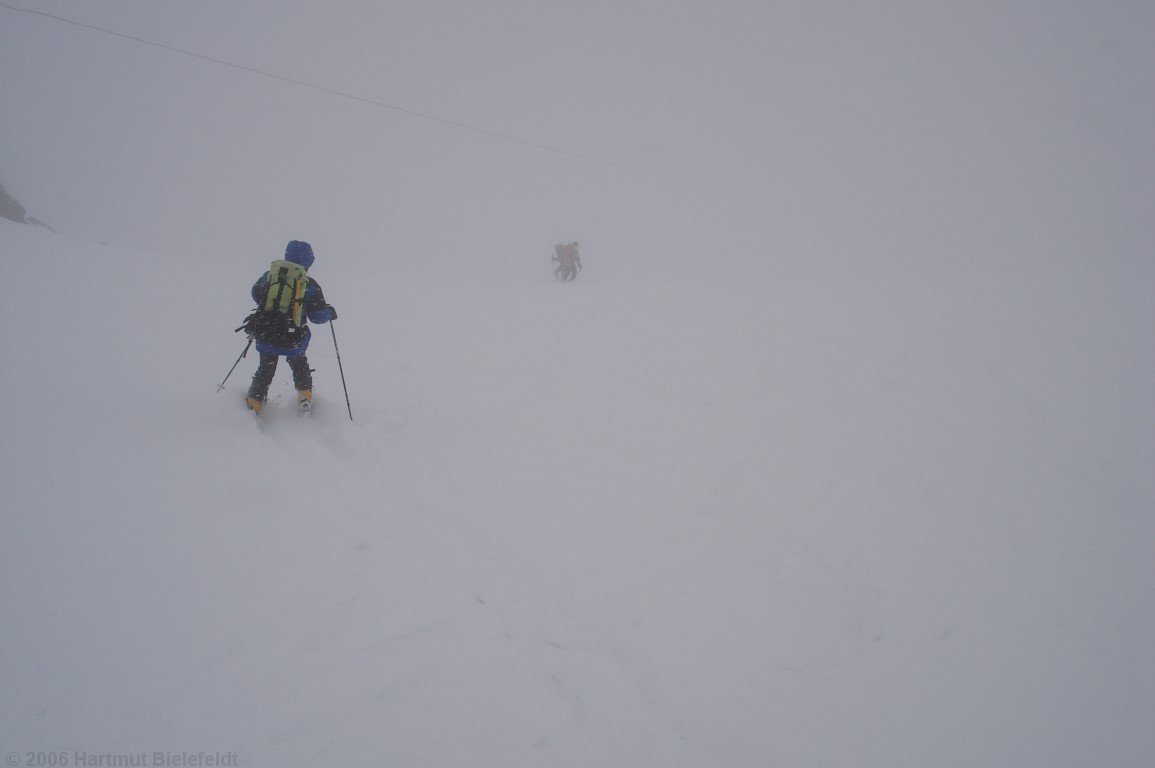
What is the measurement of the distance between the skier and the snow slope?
28.4 inches

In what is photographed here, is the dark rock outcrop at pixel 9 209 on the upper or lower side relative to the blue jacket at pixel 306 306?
upper

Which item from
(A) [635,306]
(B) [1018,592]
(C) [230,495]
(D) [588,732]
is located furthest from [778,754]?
(A) [635,306]

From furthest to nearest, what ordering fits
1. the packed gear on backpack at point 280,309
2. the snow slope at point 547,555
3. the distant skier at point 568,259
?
the distant skier at point 568,259
the packed gear on backpack at point 280,309
the snow slope at point 547,555

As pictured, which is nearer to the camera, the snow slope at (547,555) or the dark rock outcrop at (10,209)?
the snow slope at (547,555)

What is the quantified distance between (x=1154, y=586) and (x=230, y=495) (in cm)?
1145

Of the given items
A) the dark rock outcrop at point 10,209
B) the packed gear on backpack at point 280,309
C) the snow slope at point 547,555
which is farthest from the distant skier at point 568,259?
the dark rock outcrop at point 10,209

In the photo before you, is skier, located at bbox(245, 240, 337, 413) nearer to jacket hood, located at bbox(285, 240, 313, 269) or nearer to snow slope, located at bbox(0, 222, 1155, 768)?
jacket hood, located at bbox(285, 240, 313, 269)

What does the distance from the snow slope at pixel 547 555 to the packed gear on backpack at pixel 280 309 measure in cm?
117

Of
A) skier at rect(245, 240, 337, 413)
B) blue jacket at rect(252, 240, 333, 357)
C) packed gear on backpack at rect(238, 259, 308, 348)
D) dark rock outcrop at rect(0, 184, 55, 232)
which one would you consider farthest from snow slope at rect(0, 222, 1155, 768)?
dark rock outcrop at rect(0, 184, 55, 232)

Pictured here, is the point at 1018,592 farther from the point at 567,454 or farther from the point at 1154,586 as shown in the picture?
the point at 567,454

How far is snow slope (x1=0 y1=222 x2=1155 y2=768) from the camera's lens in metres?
2.98

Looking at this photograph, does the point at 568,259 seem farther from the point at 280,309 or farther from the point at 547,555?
the point at 547,555

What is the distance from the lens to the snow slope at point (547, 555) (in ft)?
9.78

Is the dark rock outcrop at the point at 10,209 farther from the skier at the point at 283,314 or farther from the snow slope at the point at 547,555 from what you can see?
the skier at the point at 283,314
